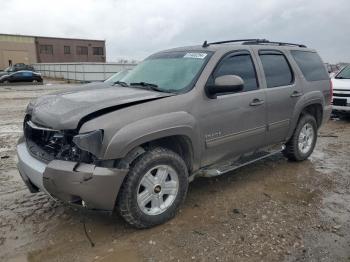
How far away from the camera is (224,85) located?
3.99 meters

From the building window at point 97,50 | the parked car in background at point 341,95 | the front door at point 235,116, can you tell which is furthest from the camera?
the building window at point 97,50

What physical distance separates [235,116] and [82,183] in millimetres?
2058

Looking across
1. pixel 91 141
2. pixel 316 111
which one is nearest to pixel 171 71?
pixel 91 141

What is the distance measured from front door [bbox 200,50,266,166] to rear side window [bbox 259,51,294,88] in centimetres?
28

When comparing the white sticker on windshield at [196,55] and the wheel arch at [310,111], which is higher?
the white sticker on windshield at [196,55]

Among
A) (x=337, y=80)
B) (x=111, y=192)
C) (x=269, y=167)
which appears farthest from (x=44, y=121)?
(x=337, y=80)

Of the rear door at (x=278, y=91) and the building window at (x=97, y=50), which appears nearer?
the rear door at (x=278, y=91)

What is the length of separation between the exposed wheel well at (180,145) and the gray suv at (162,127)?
1cm

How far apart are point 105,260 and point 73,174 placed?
0.80 meters

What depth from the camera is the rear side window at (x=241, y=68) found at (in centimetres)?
443

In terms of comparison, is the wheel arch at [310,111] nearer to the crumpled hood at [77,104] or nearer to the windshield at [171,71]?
the windshield at [171,71]

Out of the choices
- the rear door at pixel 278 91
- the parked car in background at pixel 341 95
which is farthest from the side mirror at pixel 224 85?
the parked car in background at pixel 341 95

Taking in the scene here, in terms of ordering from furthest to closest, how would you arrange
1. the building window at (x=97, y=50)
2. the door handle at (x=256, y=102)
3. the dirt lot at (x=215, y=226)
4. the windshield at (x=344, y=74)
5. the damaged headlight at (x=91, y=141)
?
the building window at (x=97, y=50)
the windshield at (x=344, y=74)
the door handle at (x=256, y=102)
the dirt lot at (x=215, y=226)
the damaged headlight at (x=91, y=141)

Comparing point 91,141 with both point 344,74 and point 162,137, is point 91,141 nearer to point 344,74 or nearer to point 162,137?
point 162,137
